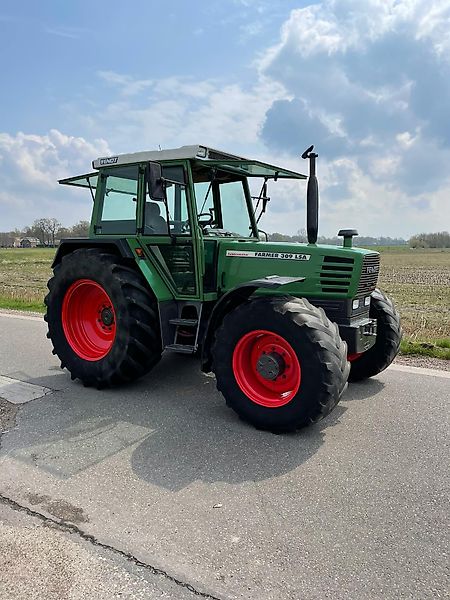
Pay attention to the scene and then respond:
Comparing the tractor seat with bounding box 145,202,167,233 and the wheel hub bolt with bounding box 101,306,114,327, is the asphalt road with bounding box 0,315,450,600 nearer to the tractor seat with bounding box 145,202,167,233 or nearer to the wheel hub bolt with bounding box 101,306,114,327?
the wheel hub bolt with bounding box 101,306,114,327

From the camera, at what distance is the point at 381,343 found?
5.09 m

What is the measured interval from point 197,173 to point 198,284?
1153 millimetres

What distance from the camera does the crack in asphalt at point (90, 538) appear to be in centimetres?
228

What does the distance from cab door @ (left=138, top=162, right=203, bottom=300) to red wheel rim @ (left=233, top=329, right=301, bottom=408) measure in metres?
1.00

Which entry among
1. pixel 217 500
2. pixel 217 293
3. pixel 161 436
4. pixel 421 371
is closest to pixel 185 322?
pixel 217 293

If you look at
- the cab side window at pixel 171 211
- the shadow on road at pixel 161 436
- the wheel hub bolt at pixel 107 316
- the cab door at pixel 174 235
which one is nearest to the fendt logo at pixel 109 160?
the cab door at pixel 174 235

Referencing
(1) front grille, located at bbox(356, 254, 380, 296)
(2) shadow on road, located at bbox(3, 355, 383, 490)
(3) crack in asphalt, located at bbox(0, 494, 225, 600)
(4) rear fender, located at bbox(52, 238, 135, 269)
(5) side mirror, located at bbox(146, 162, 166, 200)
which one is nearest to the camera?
(3) crack in asphalt, located at bbox(0, 494, 225, 600)

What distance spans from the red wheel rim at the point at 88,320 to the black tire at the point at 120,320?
140 mm

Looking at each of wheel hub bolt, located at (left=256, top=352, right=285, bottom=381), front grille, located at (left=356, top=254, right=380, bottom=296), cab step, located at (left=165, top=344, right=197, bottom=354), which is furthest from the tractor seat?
Result: front grille, located at (left=356, top=254, right=380, bottom=296)

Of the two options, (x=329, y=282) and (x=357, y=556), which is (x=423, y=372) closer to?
(x=329, y=282)

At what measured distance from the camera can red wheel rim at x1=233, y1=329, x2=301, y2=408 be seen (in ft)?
13.1

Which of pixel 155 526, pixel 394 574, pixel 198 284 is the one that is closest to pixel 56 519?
pixel 155 526

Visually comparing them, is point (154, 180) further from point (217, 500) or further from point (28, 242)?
point (28, 242)

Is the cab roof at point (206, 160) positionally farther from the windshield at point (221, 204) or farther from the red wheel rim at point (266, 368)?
the red wheel rim at point (266, 368)
